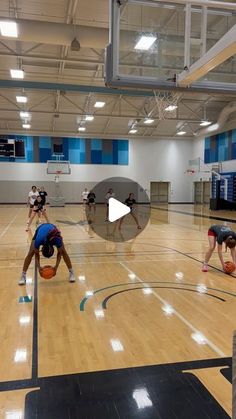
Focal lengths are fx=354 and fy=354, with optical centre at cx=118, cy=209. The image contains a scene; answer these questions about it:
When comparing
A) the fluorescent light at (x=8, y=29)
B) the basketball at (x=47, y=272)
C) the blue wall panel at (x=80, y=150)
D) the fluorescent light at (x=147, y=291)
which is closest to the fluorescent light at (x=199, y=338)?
the fluorescent light at (x=147, y=291)

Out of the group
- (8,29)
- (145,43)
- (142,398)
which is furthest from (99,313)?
(8,29)

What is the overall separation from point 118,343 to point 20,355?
3.29ft

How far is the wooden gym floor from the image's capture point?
274cm

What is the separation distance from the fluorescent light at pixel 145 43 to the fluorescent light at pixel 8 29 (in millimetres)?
4098

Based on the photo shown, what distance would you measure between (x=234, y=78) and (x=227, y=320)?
4.60 meters

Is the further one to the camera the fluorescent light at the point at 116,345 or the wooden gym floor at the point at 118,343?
the fluorescent light at the point at 116,345

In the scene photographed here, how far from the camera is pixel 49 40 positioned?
11008 millimetres

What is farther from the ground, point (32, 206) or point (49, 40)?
point (49, 40)

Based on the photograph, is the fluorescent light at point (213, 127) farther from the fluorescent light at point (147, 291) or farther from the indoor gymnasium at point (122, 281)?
the fluorescent light at point (147, 291)

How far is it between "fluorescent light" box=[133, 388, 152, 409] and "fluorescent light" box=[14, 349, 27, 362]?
1.18 metres

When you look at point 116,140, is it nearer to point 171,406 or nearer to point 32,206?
point 32,206

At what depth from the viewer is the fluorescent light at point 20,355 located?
3396 mm

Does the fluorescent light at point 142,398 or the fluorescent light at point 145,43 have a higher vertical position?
the fluorescent light at point 145,43

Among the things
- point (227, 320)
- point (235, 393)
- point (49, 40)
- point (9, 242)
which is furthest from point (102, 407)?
point (49, 40)
